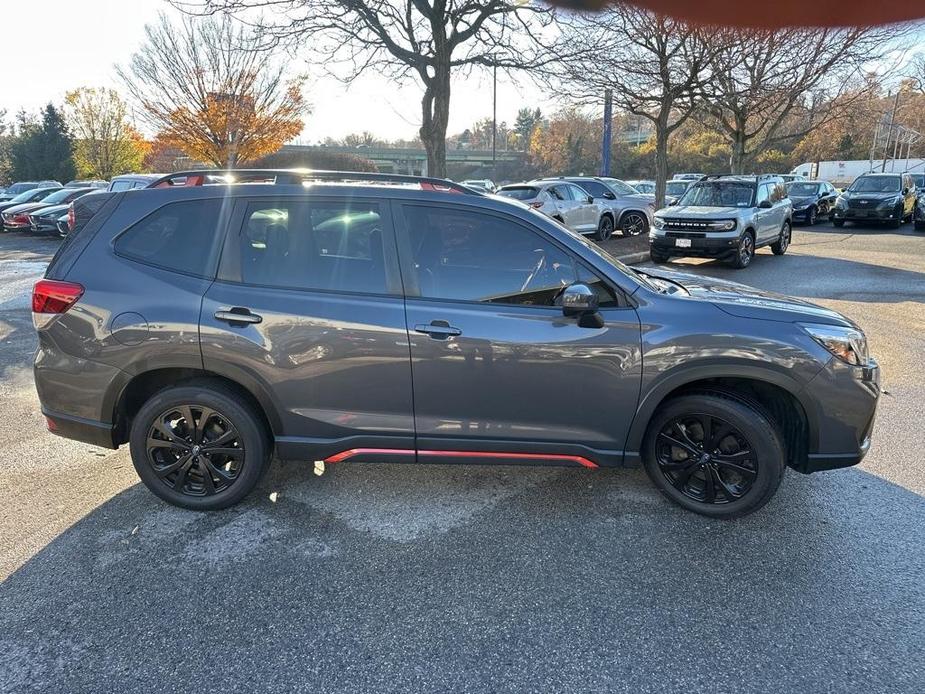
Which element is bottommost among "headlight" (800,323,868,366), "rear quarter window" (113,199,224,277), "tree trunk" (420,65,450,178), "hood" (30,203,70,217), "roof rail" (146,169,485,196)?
"headlight" (800,323,868,366)

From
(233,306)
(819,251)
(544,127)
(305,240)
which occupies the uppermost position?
(544,127)

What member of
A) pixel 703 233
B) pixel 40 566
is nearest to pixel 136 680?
pixel 40 566

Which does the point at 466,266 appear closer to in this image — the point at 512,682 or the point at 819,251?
the point at 512,682

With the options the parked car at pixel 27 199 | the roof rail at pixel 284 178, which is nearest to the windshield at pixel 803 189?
the roof rail at pixel 284 178

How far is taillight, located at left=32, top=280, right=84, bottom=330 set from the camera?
10.7ft

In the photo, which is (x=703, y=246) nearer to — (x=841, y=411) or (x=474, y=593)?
(x=841, y=411)

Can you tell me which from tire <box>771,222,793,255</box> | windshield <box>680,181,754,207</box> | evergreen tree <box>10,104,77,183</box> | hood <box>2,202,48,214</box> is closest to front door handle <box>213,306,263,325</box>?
windshield <box>680,181,754,207</box>

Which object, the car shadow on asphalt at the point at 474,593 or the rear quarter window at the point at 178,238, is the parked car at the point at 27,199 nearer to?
the rear quarter window at the point at 178,238

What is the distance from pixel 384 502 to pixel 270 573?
82 centimetres

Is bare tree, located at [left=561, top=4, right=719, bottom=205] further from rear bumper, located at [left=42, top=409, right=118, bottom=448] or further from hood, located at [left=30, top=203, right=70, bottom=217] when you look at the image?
hood, located at [left=30, top=203, right=70, bottom=217]

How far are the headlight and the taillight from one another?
156 inches

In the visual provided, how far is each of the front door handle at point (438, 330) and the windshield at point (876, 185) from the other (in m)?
23.9

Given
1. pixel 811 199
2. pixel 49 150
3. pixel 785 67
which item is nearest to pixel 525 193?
pixel 785 67

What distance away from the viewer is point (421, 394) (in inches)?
126
